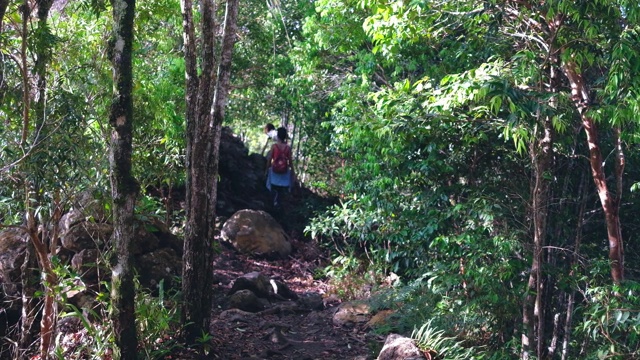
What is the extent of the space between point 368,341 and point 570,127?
3490mm

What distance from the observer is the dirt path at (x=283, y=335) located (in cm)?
841

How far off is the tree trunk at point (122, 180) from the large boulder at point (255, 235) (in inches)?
257

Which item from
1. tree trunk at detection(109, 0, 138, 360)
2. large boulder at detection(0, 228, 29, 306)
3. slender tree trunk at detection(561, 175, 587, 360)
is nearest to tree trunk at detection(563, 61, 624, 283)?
slender tree trunk at detection(561, 175, 587, 360)

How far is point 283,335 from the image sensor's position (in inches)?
354

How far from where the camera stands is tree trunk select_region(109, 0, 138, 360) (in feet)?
21.2

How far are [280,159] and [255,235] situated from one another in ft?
5.43

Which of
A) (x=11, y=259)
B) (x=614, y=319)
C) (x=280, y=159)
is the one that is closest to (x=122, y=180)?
(x=11, y=259)

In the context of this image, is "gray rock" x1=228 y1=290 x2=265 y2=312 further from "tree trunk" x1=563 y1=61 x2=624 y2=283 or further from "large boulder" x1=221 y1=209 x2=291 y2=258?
"tree trunk" x1=563 y1=61 x2=624 y2=283

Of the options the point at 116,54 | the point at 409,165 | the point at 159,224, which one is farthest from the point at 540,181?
the point at 159,224

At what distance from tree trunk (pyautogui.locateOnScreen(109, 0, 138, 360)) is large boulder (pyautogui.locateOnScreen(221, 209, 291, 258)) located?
6.53 m

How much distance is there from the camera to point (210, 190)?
7.58m

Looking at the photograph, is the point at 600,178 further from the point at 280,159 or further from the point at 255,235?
the point at 280,159

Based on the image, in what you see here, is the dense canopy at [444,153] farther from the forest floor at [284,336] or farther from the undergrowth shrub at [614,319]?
the forest floor at [284,336]

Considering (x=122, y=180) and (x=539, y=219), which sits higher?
(x=122, y=180)
